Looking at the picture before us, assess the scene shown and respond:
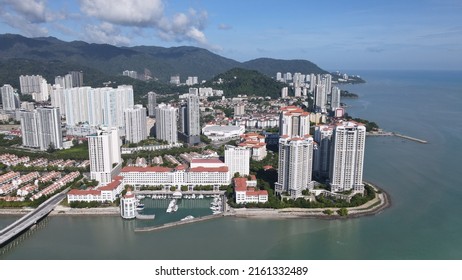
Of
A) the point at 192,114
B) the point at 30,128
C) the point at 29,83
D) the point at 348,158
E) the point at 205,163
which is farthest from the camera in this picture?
the point at 29,83

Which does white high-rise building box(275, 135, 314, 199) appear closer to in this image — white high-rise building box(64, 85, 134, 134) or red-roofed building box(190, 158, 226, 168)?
red-roofed building box(190, 158, 226, 168)

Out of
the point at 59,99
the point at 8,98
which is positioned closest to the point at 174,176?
the point at 59,99

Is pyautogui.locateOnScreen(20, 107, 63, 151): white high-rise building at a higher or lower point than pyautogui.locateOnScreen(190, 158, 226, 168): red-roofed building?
higher

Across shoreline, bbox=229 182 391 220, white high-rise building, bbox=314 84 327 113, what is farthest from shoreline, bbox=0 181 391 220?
white high-rise building, bbox=314 84 327 113

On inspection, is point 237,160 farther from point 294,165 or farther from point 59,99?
point 59,99

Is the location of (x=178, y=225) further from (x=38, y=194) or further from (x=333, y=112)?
(x=333, y=112)

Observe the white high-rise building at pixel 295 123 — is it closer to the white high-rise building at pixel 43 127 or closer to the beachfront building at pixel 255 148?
the beachfront building at pixel 255 148
